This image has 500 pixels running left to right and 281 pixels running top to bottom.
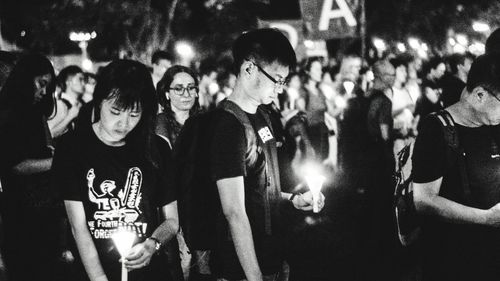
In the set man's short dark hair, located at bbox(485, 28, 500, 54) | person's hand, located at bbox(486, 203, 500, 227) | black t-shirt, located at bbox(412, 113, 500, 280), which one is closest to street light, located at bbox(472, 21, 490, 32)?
man's short dark hair, located at bbox(485, 28, 500, 54)

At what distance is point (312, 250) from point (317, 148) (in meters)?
4.04

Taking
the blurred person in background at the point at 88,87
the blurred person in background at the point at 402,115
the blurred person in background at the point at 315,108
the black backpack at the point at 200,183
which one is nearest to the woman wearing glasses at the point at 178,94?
the black backpack at the point at 200,183

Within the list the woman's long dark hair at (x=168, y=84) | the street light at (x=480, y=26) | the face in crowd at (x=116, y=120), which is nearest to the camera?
the face in crowd at (x=116, y=120)

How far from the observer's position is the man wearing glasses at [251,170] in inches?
118

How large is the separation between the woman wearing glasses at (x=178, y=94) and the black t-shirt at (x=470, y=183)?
272cm

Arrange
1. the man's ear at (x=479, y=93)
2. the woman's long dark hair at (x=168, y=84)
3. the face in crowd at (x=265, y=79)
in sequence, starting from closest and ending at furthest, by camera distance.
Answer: the face in crowd at (x=265, y=79), the man's ear at (x=479, y=93), the woman's long dark hair at (x=168, y=84)

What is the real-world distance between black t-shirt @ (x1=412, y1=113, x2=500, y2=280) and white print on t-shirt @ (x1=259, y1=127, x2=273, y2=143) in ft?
3.01

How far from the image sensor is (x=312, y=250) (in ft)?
24.3

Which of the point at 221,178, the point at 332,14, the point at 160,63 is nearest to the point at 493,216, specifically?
the point at 221,178

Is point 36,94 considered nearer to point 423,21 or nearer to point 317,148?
point 317,148

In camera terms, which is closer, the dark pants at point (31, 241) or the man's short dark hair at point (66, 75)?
the dark pants at point (31, 241)

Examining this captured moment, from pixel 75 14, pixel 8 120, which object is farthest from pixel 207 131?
pixel 75 14

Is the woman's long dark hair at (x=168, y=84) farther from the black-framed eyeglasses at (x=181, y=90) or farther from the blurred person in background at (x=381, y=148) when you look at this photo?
the blurred person in background at (x=381, y=148)

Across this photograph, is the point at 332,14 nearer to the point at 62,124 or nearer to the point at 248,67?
the point at 62,124
